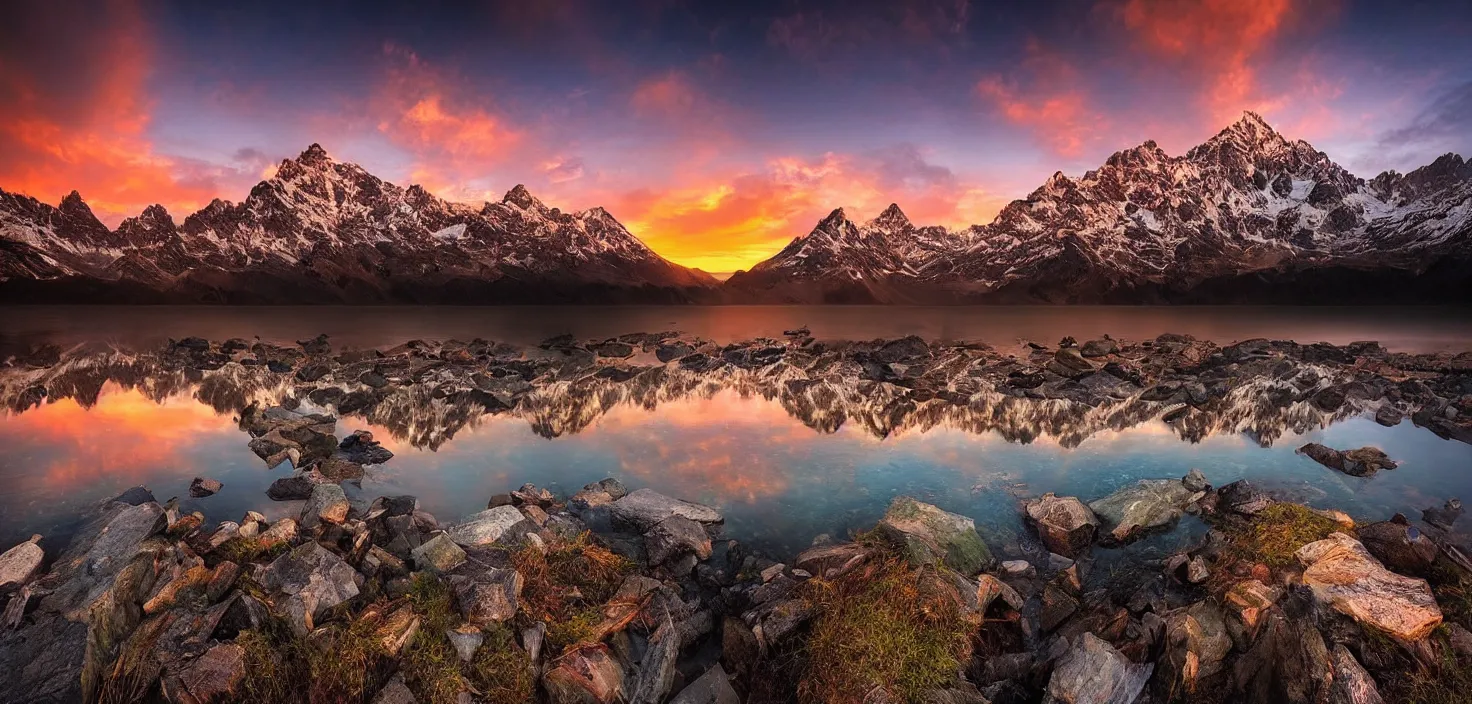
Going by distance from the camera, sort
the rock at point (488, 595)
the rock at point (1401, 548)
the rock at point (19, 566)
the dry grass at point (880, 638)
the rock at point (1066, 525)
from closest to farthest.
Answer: the dry grass at point (880, 638) → the rock at point (488, 595) → the rock at point (1401, 548) → the rock at point (19, 566) → the rock at point (1066, 525)

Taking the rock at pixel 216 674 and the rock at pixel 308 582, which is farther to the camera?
the rock at pixel 308 582

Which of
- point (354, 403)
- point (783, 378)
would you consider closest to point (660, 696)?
point (354, 403)

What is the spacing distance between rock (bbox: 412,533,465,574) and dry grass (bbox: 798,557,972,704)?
19.8 feet

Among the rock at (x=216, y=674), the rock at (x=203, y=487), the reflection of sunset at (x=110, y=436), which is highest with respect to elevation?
the rock at (x=216, y=674)

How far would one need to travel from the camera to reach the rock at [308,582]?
8930mm

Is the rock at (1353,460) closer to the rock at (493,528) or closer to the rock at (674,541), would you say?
the rock at (674,541)

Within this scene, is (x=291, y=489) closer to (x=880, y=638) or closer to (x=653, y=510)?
(x=653, y=510)

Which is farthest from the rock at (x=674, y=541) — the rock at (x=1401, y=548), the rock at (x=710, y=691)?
the rock at (x=1401, y=548)

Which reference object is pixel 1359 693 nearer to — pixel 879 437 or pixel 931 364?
pixel 879 437

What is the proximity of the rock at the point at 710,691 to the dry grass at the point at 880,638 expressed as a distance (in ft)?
3.18

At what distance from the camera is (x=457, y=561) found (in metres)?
10.7

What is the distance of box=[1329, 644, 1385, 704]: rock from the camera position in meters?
7.43

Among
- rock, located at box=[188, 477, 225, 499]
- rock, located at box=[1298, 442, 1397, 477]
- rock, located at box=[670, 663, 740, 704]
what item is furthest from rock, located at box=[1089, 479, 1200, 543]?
rock, located at box=[188, 477, 225, 499]

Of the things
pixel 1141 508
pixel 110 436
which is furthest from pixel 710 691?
pixel 110 436
